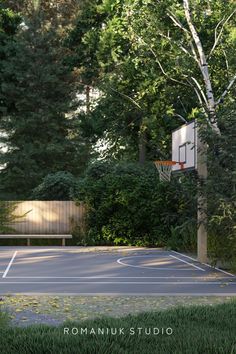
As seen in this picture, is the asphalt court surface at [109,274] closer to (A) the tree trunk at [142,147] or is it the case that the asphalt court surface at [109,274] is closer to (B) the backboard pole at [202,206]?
(B) the backboard pole at [202,206]

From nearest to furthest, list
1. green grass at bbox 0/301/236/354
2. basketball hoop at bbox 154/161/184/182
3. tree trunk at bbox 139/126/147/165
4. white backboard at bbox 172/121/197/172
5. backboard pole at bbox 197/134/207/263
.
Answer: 1. green grass at bbox 0/301/236/354
2. backboard pole at bbox 197/134/207/263
3. white backboard at bbox 172/121/197/172
4. basketball hoop at bbox 154/161/184/182
5. tree trunk at bbox 139/126/147/165

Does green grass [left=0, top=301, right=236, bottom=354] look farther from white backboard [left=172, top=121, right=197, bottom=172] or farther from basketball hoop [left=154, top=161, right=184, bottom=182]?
basketball hoop [left=154, top=161, right=184, bottom=182]

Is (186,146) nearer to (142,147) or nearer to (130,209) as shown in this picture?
(130,209)

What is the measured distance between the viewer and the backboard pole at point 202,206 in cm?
1410

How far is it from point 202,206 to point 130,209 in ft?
29.3

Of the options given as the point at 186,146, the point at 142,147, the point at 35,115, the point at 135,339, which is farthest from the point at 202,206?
the point at 35,115

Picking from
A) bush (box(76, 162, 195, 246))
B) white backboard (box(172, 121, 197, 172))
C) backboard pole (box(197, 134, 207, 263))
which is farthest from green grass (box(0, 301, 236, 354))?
bush (box(76, 162, 195, 246))

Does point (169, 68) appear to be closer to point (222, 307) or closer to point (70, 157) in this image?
point (70, 157)

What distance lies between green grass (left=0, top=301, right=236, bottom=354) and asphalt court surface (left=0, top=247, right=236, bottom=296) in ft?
13.0

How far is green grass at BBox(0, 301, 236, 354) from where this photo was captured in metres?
5.80

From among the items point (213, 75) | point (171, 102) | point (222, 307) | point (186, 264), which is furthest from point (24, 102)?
point (222, 307)

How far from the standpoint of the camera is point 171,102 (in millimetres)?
27109

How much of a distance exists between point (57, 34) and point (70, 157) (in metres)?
8.14

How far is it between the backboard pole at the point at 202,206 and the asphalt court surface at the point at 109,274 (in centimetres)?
38
